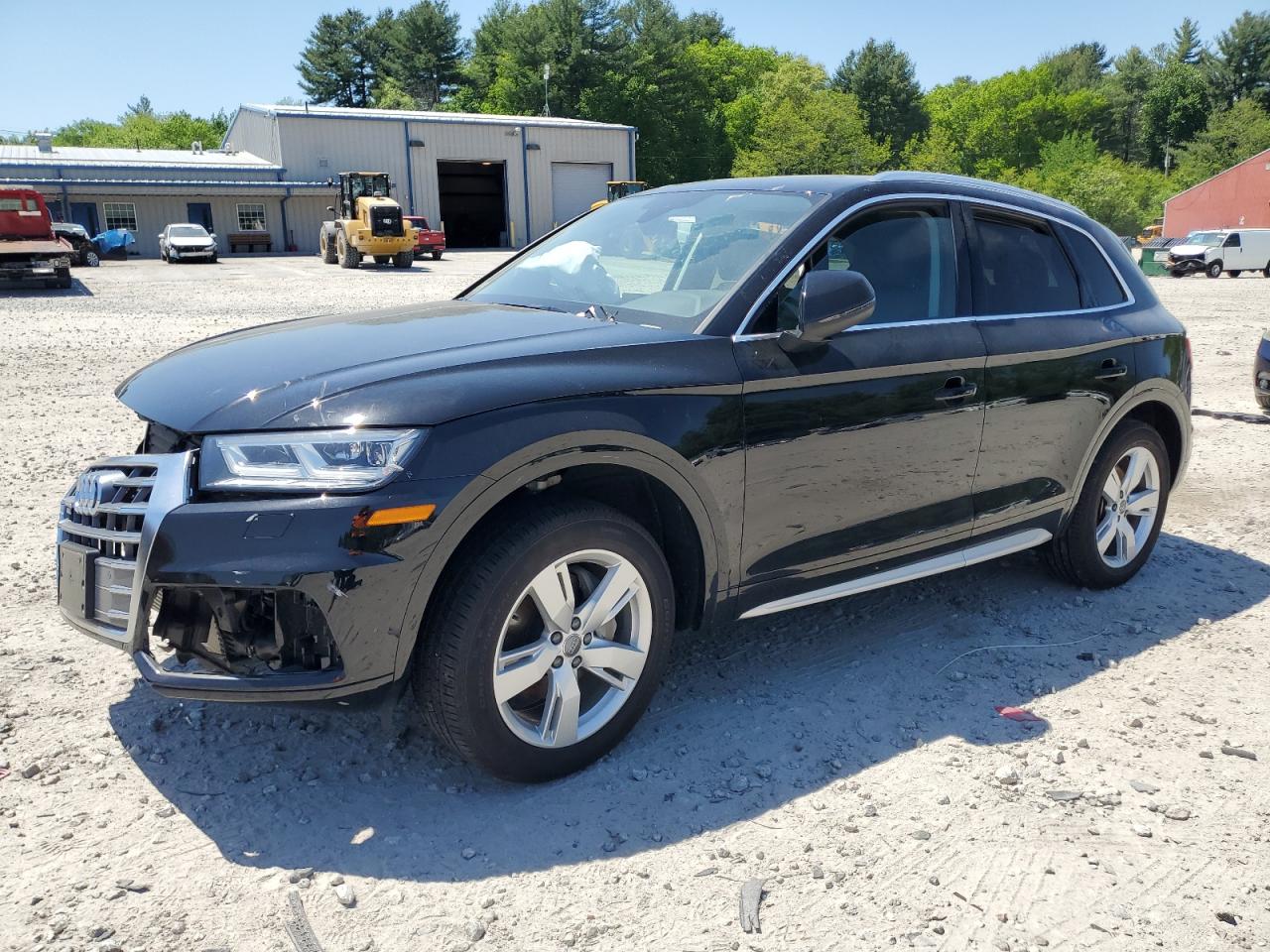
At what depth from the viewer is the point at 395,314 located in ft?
12.3

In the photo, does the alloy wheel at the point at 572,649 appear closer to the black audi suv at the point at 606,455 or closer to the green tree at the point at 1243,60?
the black audi suv at the point at 606,455

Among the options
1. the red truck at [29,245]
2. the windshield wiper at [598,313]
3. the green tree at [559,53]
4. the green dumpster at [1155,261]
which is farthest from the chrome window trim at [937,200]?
the green tree at [559,53]

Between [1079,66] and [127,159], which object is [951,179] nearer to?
[127,159]

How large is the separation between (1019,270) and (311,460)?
303 cm

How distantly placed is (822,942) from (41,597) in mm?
3584

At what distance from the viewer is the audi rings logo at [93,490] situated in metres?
2.84

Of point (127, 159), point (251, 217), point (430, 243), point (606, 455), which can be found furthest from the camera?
point (127, 159)

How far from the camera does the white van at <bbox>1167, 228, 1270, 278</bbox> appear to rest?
3416 centimetres

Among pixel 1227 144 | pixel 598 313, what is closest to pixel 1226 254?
pixel 598 313

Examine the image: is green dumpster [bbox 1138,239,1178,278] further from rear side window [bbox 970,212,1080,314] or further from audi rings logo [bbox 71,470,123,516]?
audi rings logo [bbox 71,470,123,516]

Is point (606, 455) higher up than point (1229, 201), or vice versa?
point (1229, 201)

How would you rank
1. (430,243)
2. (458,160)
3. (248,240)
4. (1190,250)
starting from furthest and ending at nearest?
1. (458,160)
2. (248,240)
3. (430,243)
4. (1190,250)

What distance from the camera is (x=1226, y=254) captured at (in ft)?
112

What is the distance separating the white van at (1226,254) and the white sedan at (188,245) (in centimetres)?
3373
